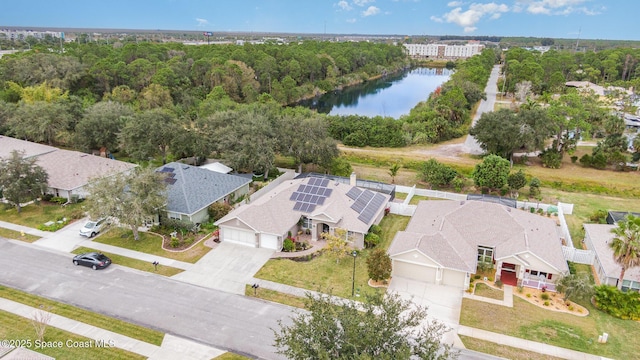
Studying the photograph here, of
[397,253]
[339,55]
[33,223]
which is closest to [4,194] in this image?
[33,223]

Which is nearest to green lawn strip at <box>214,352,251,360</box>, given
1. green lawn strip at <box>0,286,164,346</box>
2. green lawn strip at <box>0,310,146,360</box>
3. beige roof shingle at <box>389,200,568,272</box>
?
green lawn strip at <box>0,286,164,346</box>

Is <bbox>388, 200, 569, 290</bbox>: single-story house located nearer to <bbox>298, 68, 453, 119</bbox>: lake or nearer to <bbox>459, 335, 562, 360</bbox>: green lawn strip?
<bbox>459, 335, 562, 360</bbox>: green lawn strip

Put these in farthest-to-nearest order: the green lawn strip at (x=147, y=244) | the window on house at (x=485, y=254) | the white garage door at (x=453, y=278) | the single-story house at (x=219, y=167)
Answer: the single-story house at (x=219, y=167) → the green lawn strip at (x=147, y=244) → the window on house at (x=485, y=254) → the white garage door at (x=453, y=278)

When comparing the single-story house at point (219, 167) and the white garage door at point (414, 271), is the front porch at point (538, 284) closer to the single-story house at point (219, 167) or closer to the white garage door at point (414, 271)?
the white garage door at point (414, 271)

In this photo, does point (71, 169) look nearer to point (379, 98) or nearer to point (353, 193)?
point (353, 193)

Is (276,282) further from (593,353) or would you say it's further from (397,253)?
(593,353)

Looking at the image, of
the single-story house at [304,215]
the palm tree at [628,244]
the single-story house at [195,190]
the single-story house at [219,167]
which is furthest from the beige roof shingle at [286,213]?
the palm tree at [628,244]
